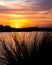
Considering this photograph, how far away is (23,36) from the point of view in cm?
886

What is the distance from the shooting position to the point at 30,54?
8141mm

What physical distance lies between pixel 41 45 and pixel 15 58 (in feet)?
2.94

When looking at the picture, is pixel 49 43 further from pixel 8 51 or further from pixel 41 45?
pixel 8 51

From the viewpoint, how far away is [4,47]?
333 inches

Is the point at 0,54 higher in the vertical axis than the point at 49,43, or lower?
lower

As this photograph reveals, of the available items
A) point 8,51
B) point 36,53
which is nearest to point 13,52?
point 8,51

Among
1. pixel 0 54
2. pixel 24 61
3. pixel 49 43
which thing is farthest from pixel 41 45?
pixel 0 54

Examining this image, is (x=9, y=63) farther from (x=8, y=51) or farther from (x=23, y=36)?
(x=23, y=36)

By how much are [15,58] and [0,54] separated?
4.37 ft

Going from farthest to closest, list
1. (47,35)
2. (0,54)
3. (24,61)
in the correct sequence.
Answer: (0,54)
(47,35)
(24,61)

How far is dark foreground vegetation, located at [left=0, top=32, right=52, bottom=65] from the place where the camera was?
316 inches

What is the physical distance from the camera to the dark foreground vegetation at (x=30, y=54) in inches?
316

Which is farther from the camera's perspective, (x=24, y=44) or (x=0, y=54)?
(x=0, y=54)

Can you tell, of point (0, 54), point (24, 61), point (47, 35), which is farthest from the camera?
point (0, 54)
